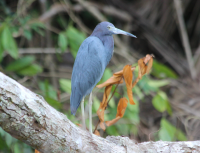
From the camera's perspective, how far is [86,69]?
156 cm

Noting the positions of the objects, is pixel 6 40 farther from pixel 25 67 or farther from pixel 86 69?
pixel 86 69

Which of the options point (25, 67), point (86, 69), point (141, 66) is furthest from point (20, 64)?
point (141, 66)

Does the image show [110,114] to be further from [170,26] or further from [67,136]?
[170,26]

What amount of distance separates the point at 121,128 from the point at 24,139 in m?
1.49

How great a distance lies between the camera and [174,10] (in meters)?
3.48

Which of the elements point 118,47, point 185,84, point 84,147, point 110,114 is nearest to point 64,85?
point 110,114

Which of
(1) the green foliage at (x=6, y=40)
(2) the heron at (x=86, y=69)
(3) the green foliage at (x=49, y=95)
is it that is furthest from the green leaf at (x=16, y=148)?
(1) the green foliage at (x=6, y=40)

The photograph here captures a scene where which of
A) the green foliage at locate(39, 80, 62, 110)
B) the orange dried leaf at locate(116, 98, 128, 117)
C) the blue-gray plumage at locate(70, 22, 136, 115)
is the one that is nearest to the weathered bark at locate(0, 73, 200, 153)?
the orange dried leaf at locate(116, 98, 128, 117)

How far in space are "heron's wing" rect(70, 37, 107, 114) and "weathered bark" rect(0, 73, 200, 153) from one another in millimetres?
348

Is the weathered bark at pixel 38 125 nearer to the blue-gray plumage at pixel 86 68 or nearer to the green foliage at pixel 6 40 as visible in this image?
the blue-gray plumage at pixel 86 68

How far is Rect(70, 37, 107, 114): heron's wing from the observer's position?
1.54 meters

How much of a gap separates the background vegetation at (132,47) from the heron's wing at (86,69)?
31.6 inches

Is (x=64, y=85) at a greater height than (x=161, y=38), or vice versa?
(x=161, y=38)

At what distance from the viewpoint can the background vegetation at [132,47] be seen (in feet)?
8.67
